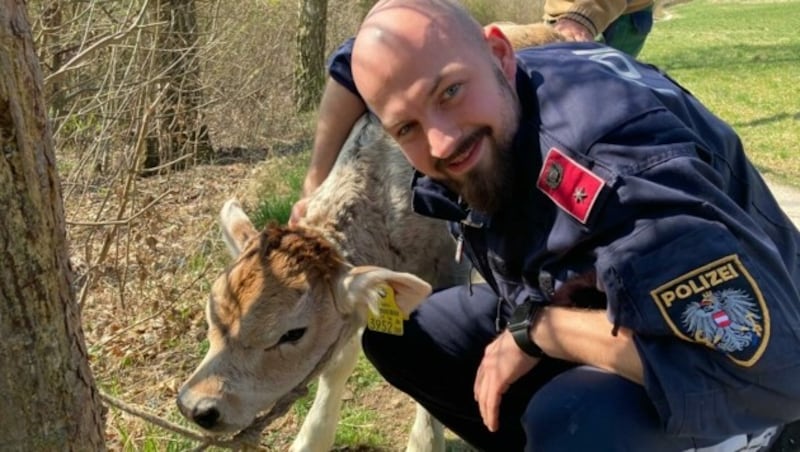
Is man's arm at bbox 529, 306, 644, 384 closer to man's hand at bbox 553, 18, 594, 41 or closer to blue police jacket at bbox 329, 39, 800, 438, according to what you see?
blue police jacket at bbox 329, 39, 800, 438

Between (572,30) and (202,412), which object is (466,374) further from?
(572,30)

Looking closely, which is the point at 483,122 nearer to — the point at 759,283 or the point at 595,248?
the point at 595,248

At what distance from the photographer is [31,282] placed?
92.8 inches

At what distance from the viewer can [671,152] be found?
101 inches

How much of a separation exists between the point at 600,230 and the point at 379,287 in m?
1.44

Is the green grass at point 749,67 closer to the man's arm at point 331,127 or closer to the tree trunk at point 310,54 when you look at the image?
the tree trunk at point 310,54

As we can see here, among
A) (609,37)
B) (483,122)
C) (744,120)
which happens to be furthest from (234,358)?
(744,120)

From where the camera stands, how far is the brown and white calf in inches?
147

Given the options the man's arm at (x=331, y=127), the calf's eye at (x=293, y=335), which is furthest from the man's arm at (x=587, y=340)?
the man's arm at (x=331, y=127)

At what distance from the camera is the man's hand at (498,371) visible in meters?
3.09

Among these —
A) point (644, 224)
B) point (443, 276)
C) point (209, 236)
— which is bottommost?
point (209, 236)

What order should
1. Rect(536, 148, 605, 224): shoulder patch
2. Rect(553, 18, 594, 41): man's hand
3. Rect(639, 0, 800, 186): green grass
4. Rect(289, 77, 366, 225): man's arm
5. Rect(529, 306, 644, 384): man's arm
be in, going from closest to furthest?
Rect(536, 148, 605, 224): shoulder patch, Rect(529, 306, 644, 384): man's arm, Rect(289, 77, 366, 225): man's arm, Rect(553, 18, 594, 41): man's hand, Rect(639, 0, 800, 186): green grass

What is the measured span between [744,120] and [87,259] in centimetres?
1050

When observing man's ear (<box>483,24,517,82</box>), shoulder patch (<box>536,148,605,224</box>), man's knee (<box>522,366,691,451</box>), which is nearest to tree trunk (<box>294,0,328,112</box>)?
man's ear (<box>483,24,517,82</box>)
